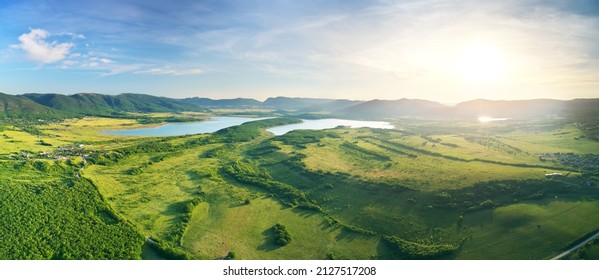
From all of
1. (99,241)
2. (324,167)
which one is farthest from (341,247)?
(324,167)

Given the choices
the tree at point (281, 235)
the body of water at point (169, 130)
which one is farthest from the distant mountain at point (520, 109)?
the tree at point (281, 235)

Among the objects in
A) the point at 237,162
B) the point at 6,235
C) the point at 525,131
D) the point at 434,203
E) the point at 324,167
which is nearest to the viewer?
the point at 6,235

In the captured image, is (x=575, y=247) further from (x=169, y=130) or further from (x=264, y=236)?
(x=169, y=130)

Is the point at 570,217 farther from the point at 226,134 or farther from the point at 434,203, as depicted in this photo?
the point at 226,134

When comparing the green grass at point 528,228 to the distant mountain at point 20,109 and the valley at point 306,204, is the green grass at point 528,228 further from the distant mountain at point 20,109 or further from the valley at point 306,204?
the distant mountain at point 20,109

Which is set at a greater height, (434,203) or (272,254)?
(434,203)
